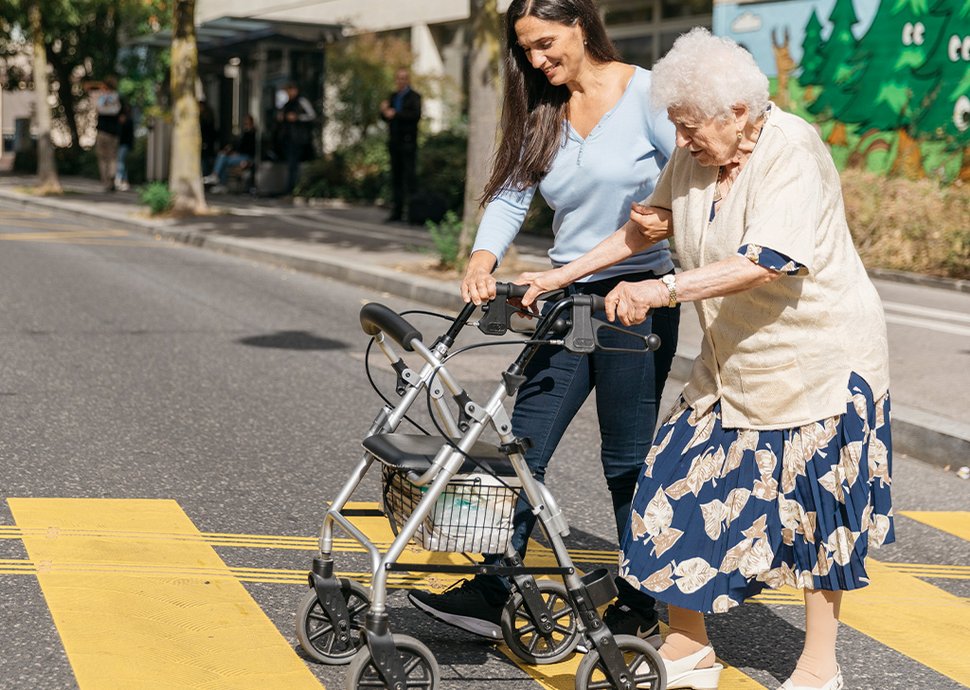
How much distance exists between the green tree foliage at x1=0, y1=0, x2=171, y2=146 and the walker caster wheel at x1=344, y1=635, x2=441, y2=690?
31.1 m

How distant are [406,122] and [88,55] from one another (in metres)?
21.6

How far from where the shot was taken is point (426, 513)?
3.33 meters

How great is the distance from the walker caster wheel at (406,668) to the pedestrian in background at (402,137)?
659 inches

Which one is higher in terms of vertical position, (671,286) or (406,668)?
(671,286)

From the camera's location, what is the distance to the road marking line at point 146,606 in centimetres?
378

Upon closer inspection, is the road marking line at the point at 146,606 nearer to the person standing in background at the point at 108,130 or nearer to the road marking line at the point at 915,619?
the road marking line at the point at 915,619

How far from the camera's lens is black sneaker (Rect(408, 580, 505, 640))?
4012 millimetres

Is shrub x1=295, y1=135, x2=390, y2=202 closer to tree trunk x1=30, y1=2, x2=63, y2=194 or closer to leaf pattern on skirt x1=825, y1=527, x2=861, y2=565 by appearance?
tree trunk x1=30, y1=2, x2=63, y2=194

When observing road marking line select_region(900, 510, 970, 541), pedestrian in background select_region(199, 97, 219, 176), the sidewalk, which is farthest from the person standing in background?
road marking line select_region(900, 510, 970, 541)

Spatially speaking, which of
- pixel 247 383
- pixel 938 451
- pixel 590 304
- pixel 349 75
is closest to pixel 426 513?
pixel 590 304

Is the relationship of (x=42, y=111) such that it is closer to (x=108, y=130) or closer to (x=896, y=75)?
(x=108, y=130)

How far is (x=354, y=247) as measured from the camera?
1658 cm

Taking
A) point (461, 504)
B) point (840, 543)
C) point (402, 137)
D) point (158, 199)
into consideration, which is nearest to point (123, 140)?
point (158, 199)

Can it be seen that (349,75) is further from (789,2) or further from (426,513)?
(426,513)
